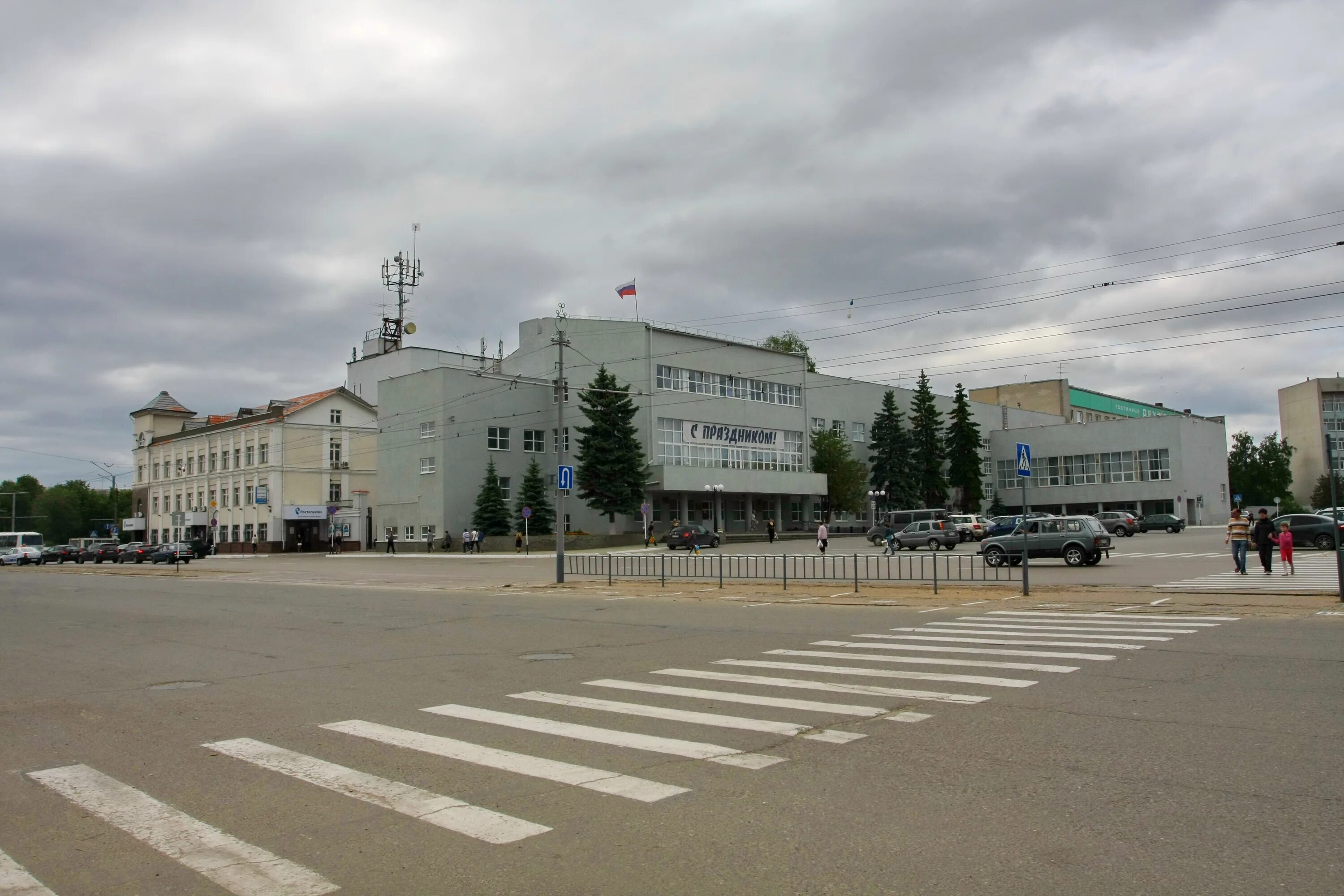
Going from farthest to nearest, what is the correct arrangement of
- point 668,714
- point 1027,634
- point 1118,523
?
point 1118,523 < point 1027,634 < point 668,714

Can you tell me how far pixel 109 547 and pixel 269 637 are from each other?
196 ft

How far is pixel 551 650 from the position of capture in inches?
531

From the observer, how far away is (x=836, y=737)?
24.8ft

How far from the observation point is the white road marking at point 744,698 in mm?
8609

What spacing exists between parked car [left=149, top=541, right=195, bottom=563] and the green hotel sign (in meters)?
105

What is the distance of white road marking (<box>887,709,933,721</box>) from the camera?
8133mm

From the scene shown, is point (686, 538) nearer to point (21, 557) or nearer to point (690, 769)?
point (21, 557)

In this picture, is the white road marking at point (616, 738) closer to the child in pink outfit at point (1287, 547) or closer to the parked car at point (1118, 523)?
the child in pink outfit at point (1287, 547)

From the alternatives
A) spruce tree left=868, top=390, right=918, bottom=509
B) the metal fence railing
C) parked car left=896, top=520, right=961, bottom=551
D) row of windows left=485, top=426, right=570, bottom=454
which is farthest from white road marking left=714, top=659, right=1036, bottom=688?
spruce tree left=868, top=390, right=918, bottom=509

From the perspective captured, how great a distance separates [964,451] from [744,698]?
272ft

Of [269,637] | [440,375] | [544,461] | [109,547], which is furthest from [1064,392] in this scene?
[269,637]

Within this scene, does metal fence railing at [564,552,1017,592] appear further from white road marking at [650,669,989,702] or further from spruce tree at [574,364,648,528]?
spruce tree at [574,364,648,528]

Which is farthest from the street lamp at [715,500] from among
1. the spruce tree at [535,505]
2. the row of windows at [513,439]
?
the spruce tree at [535,505]

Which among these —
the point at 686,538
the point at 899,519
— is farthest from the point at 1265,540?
the point at 686,538
